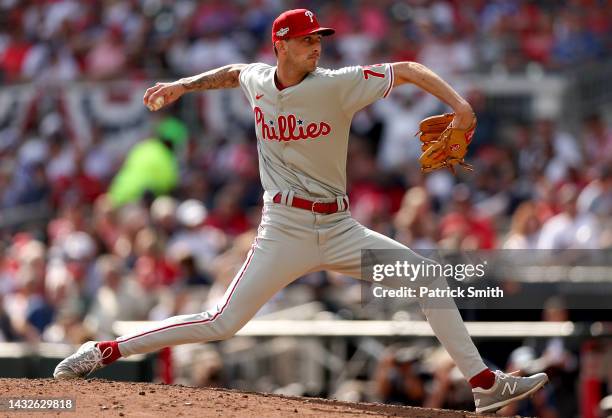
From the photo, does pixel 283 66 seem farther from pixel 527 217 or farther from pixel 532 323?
pixel 527 217

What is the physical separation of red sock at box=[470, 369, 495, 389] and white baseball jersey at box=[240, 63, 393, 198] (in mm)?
1166

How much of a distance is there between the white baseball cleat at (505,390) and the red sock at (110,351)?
1.85 metres

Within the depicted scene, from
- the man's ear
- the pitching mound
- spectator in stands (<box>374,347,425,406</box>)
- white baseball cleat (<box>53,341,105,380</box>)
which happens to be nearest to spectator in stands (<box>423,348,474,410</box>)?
spectator in stands (<box>374,347,425,406</box>)

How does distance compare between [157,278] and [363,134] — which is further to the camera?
[363,134]

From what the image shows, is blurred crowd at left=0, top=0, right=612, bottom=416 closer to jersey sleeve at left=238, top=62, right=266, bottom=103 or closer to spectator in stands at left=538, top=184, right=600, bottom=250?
spectator in stands at left=538, top=184, right=600, bottom=250

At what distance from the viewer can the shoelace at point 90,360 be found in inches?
268

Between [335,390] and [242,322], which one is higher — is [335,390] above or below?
below

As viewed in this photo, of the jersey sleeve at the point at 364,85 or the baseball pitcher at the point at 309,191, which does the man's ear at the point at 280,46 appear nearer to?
the baseball pitcher at the point at 309,191

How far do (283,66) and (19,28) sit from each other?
12.3m

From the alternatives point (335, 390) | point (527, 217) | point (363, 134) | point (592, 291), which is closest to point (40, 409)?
point (335, 390)

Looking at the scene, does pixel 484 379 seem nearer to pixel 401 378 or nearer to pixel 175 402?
pixel 175 402

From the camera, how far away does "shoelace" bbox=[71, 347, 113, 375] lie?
22.3 feet

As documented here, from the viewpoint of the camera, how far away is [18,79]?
1675 cm

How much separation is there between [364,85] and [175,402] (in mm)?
1839
